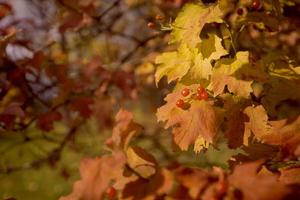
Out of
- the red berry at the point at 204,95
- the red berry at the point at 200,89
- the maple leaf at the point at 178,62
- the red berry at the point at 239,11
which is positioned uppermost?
the red berry at the point at 239,11

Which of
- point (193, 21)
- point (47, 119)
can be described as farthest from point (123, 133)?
point (47, 119)

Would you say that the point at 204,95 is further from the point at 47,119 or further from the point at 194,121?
the point at 47,119

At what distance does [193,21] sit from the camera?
2.32 metres

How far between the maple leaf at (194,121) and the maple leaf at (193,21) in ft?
0.88

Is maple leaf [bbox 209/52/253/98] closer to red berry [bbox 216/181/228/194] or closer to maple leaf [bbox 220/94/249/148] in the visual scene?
maple leaf [bbox 220/94/249/148]

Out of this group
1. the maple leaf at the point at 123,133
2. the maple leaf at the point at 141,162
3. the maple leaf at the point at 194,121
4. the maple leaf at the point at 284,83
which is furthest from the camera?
the maple leaf at the point at 284,83

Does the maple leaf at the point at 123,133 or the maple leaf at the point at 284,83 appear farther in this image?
the maple leaf at the point at 284,83

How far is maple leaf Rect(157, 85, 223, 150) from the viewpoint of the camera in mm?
2164

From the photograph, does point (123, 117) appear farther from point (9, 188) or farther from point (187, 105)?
point (9, 188)

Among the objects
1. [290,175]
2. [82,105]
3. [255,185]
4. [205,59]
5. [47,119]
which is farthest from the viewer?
[82,105]

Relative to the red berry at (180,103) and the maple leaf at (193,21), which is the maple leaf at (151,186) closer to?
the red berry at (180,103)

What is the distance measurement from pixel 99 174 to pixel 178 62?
114 centimetres

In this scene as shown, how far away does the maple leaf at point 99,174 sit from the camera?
139 cm

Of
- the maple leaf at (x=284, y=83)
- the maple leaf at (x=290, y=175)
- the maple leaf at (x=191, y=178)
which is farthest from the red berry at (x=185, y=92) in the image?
the maple leaf at (x=191, y=178)
